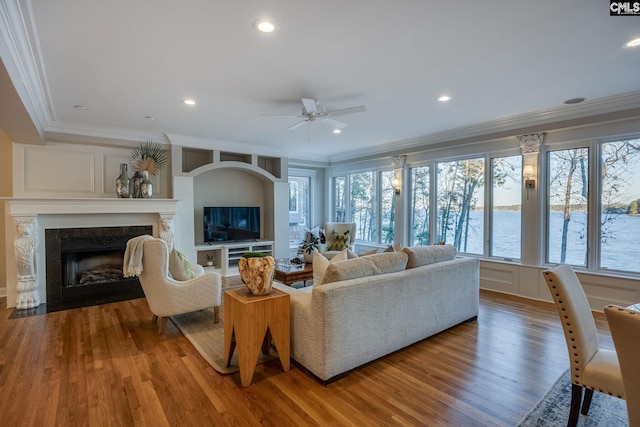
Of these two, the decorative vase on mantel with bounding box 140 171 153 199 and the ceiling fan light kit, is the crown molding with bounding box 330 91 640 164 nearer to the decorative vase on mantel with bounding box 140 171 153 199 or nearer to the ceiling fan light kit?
the ceiling fan light kit

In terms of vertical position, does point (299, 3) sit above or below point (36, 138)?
above

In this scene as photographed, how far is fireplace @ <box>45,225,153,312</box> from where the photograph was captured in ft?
14.9

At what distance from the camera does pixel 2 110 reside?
10.2 feet

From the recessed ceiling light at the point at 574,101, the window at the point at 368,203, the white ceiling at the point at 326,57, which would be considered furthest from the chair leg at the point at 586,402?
the window at the point at 368,203

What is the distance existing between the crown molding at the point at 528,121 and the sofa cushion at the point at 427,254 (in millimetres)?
2456

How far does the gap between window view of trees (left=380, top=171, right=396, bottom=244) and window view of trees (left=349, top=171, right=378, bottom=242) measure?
193 mm

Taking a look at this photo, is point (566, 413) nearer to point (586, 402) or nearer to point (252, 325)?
point (586, 402)

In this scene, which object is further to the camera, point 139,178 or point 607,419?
point 139,178

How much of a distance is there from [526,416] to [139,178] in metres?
5.53

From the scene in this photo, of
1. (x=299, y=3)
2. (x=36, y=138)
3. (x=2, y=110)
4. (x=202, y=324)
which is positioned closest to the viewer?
(x=299, y=3)

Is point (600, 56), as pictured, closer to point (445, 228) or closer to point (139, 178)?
point (445, 228)

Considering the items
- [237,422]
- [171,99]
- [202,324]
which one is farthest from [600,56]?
[202,324]

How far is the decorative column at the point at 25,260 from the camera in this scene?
166 inches

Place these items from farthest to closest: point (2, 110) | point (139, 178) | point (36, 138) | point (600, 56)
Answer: point (139, 178) < point (36, 138) < point (2, 110) < point (600, 56)
